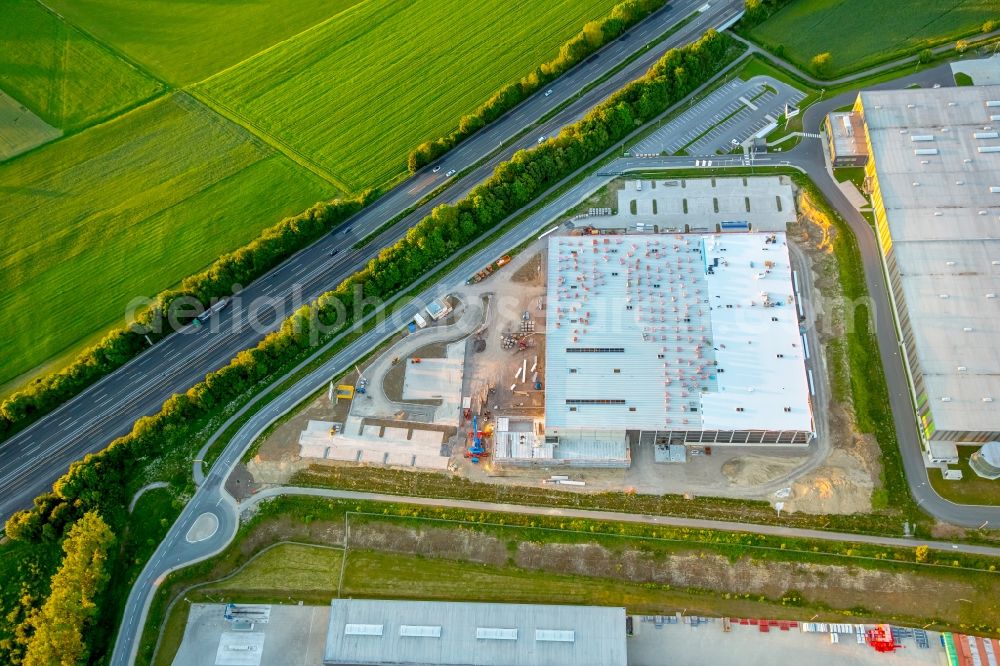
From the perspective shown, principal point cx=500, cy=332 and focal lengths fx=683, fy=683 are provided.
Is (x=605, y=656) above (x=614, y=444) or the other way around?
the other way around

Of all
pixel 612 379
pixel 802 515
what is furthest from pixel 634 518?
pixel 802 515

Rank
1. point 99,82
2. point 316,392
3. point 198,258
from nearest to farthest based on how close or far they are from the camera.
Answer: point 316,392 < point 198,258 < point 99,82

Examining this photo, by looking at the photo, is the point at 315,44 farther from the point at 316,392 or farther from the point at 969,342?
the point at 969,342

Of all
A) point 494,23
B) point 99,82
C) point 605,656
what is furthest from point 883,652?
point 99,82

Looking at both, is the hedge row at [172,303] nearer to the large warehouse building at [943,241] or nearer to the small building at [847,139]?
the small building at [847,139]

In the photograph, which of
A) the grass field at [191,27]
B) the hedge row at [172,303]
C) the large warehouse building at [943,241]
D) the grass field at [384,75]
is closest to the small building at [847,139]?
the large warehouse building at [943,241]

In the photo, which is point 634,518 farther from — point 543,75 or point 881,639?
point 543,75

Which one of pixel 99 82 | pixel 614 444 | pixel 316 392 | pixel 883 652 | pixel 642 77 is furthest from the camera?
pixel 99 82
